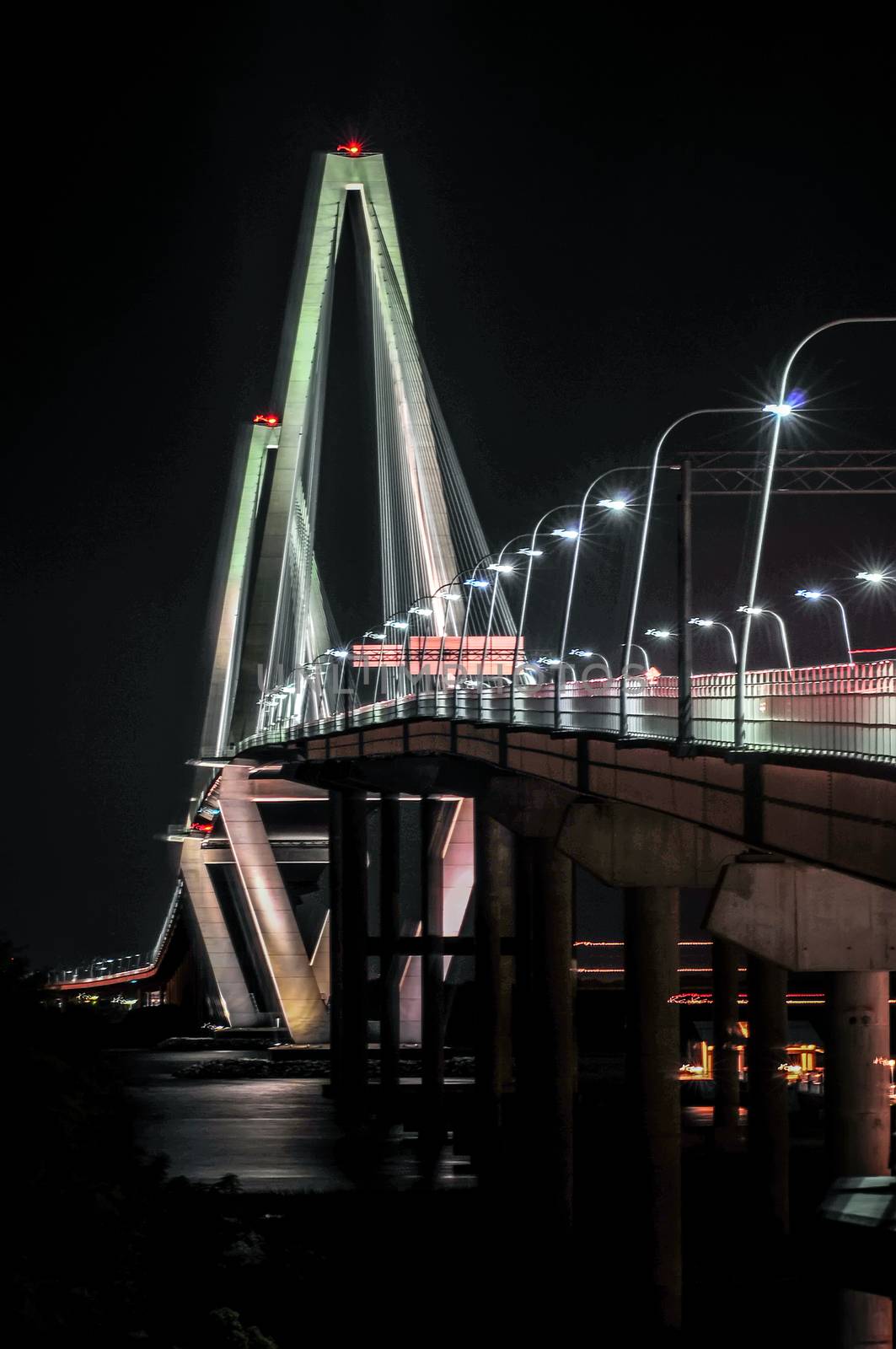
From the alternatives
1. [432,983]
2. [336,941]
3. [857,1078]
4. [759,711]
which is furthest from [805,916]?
[336,941]

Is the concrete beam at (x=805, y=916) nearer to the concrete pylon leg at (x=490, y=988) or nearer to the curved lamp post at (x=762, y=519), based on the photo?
the curved lamp post at (x=762, y=519)

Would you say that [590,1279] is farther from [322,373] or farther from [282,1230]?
[322,373]

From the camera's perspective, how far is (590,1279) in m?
26.2

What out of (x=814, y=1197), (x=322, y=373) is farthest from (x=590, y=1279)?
(x=322, y=373)

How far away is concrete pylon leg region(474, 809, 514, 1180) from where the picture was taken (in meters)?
38.2

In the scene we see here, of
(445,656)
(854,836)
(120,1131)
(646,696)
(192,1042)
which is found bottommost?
(192,1042)

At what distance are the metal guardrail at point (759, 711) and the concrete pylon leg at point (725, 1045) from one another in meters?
12.2

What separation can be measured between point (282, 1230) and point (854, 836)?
17.7m

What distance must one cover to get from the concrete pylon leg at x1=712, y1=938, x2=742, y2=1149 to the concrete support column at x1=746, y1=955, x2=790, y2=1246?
4260 mm

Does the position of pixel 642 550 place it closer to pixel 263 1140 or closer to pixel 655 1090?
pixel 655 1090

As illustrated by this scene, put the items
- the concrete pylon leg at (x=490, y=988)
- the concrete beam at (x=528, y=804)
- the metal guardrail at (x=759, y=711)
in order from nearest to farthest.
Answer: the metal guardrail at (x=759, y=711) < the concrete beam at (x=528, y=804) < the concrete pylon leg at (x=490, y=988)

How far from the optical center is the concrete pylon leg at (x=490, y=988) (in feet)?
→ 125

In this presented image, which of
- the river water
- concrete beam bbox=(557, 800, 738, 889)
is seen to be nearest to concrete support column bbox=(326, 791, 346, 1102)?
the river water

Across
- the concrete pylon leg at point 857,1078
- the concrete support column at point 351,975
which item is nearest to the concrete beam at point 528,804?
the concrete pylon leg at point 857,1078
